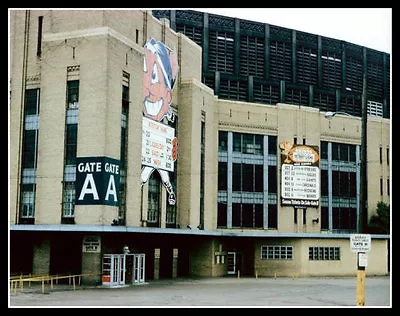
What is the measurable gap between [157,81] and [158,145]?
4349 millimetres

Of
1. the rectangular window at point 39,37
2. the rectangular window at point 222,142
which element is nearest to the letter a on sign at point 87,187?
the rectangular window at point 39,37

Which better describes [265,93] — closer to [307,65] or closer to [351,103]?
[307,65]

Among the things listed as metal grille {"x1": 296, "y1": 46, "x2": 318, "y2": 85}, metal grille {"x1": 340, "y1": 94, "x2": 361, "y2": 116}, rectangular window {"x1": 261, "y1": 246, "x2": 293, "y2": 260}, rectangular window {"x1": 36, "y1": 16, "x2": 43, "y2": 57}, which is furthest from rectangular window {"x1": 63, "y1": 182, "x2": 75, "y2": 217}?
metal grille {"x1": 340, "y1": 94, "x2": 361, "y2": 116}

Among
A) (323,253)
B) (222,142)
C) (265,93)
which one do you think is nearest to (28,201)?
(222,142)

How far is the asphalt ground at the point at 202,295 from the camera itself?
27219mm

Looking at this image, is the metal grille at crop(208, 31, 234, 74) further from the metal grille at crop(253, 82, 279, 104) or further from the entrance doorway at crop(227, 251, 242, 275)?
the entrance doorway at crop(227, 251, 242, 275)

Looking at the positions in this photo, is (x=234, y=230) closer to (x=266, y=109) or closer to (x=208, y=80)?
(x=266, y=109)

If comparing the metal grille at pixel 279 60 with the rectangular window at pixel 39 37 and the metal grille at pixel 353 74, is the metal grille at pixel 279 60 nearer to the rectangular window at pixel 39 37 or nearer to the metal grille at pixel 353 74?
the metal grille at pixel 353 74

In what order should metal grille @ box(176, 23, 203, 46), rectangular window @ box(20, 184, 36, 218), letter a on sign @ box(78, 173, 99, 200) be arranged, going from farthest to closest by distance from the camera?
metal grille @ box(176, 23, 203, 46)
rectangular window @ box(20, 184, 36, 218)
letter a on sign @ box(78, 173, 99, 200)

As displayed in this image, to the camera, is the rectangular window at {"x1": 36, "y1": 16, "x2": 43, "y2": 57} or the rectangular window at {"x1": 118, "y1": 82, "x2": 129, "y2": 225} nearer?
the rectangular window at {"x1": 118, "y1": 82, "x2": 129, "y2": 225}

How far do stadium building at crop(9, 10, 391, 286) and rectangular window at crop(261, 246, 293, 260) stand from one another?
0.36ft

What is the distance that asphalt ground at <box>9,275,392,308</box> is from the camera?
27.2 metres

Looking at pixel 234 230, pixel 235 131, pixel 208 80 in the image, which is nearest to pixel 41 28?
pixel 235 131

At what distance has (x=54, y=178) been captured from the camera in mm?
37844
